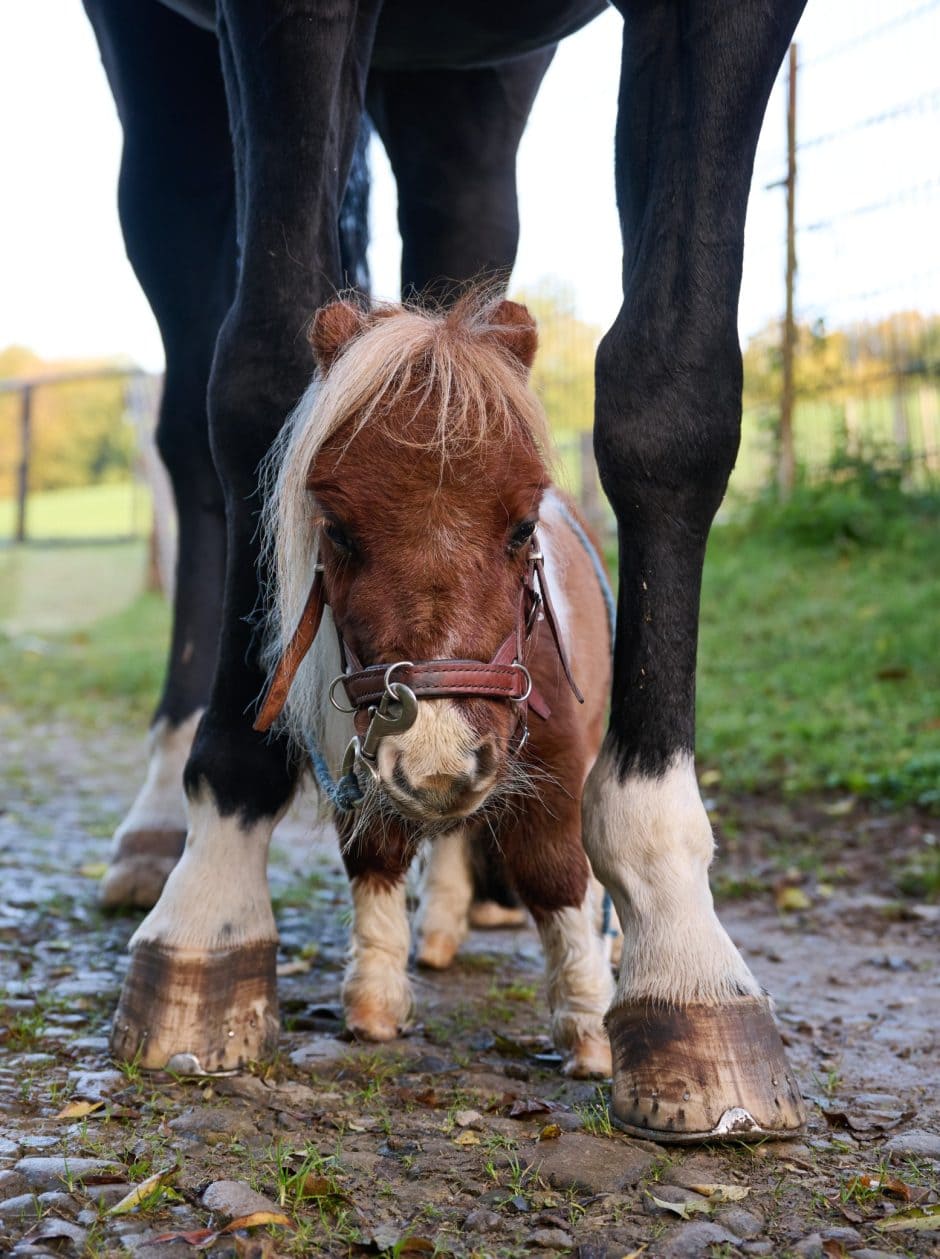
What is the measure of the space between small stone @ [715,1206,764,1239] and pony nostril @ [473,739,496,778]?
645 millimetres

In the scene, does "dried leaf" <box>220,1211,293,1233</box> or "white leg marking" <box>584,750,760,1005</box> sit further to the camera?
"white leg marking" <box>584,750,760,1005</box>

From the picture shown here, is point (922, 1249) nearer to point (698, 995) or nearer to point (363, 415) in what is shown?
point (698, 995)

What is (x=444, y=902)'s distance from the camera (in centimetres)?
312

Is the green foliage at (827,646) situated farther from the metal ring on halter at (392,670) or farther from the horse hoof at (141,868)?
the metal ring on halter at (392,670)

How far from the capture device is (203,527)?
3.41m

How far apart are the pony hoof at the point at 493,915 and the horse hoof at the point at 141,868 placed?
82cm

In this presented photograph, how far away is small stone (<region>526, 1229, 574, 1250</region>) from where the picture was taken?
1.57 m

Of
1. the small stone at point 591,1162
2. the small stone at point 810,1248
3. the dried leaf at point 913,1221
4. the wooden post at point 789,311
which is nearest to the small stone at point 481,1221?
the small stone at point 591,1162

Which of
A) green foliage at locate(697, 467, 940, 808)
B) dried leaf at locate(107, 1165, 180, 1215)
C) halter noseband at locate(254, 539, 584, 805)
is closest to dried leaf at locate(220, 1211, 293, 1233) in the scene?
dried leaf at locate(107, 1165, 180, 1215)

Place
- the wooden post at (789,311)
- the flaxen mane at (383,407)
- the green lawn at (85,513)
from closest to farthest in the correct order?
the flaxen mane at (383,407), the wooden post at (789,311), the green lawn at (85,513)

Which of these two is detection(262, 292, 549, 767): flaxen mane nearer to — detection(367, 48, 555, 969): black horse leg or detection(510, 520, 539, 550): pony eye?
detection(510, 520, 539, 550): pony eye

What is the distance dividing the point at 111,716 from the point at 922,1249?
6.66 metres

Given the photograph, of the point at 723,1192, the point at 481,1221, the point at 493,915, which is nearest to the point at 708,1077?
the point at 723,1192

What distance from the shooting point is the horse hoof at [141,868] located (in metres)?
3.26
